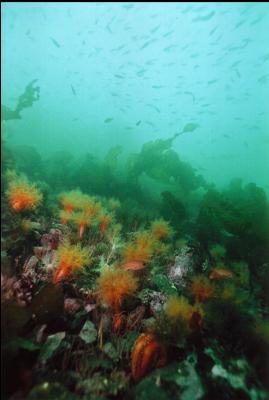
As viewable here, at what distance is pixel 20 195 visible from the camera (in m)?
5.14

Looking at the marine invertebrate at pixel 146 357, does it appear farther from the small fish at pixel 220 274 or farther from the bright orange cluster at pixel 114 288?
the small fish at pixel 220 274

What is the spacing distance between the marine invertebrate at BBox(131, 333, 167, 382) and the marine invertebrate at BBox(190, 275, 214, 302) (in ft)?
3.77

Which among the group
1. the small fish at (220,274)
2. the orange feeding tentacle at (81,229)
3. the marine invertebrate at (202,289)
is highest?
the small fish at (220,274)

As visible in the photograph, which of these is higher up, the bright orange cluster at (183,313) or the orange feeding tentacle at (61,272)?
the bright orange cluster at (183,313)

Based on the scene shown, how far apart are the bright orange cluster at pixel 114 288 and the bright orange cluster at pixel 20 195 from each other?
2.25 meters

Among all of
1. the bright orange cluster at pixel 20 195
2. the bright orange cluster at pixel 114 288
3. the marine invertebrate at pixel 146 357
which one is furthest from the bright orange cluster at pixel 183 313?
the bright orange cluster at pixel 20 195

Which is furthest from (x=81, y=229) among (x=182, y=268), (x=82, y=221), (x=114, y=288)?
(x=182, y=268)

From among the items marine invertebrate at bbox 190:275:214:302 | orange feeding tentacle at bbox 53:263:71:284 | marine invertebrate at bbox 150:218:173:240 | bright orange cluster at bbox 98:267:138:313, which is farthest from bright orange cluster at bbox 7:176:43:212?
marine invertebrate at bbox 190:275:214:302

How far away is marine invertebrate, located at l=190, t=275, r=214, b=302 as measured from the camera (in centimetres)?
425

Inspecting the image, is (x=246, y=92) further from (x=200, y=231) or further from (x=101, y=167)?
(x=200, y=231)

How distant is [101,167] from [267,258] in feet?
35.2

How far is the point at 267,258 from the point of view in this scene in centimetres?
694

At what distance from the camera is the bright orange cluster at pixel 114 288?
3.98 m

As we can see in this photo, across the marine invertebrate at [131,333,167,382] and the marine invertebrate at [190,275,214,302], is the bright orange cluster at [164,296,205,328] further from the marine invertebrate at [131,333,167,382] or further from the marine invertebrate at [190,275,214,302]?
the marine invertebrate at [190,275,214,302]
